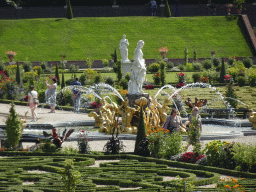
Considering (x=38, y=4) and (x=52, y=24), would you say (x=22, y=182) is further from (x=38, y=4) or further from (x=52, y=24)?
(x=38, y=4)

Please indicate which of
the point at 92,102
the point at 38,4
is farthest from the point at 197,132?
the point at 38,4

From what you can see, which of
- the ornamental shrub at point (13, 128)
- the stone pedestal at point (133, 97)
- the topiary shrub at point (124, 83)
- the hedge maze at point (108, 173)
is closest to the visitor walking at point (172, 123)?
the hedge maze at point (108, 173)

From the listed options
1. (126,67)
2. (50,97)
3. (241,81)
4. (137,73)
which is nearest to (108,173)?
(137,73)

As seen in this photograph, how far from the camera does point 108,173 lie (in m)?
10.7

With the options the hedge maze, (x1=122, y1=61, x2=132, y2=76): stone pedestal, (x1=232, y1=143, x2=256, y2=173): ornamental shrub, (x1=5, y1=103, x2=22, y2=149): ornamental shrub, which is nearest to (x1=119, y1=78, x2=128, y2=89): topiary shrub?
(x1=122, y1=61, x2=132, y2=76): stone pedestal

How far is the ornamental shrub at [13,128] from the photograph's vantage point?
43.5 feet

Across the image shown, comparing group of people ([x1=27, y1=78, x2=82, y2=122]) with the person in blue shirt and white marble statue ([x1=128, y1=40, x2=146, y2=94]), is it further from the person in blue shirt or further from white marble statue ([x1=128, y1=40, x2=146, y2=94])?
white marble statue ([x1=128, y1=40, x2=146, y2=94])

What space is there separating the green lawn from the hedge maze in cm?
3156

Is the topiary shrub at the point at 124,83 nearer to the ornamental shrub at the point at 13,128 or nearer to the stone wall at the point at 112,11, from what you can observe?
the ornamental shrub at the point at 13,128

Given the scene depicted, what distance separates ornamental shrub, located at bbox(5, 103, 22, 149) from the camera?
1324 centimetres

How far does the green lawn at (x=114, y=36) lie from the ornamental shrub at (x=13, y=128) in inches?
1176

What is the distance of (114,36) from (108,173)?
3916 centimetres

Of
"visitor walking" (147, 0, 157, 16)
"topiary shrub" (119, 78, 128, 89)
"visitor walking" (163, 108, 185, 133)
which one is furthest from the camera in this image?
"visitor walking" (147, 0, 157, 16)

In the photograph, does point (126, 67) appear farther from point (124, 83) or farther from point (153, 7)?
point (153, 7)
